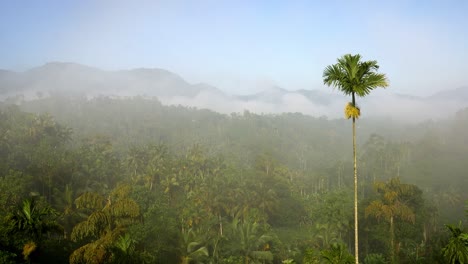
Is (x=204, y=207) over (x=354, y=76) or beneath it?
beneath

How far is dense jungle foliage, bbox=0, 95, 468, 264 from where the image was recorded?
25641 mm

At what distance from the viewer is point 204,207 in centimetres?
5806

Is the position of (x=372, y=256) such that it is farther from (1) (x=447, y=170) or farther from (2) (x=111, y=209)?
(1) (x=447, y=170)

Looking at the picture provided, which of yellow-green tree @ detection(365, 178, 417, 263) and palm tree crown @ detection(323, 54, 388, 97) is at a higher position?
palm tree crown @ detection(323, 54, 388, 97)

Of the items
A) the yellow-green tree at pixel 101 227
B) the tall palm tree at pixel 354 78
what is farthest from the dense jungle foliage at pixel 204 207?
the tall palm tree at pixel 354 78

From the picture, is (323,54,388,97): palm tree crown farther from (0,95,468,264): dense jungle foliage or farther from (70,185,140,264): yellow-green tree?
(70,185,140,264): yellow-green tree

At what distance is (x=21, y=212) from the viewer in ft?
66.6

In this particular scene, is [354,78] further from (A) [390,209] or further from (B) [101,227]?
(A) [390,209]

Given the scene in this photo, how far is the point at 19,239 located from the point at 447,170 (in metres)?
135

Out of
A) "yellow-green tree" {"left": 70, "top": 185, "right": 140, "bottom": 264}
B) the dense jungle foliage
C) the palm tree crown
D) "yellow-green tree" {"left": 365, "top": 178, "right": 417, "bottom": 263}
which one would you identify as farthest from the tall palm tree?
"yellow-green tree" {"left": 365, "top": 178, "right": 417, "bottom": 263}

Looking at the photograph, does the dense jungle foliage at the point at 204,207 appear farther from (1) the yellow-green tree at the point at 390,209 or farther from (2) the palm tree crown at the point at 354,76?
(2) the palm tree crown at the point at 354,76

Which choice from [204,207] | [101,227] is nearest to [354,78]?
[101,227]

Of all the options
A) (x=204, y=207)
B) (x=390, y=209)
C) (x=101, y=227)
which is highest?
(x=101, y=227)

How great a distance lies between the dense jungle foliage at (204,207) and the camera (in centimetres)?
2564
